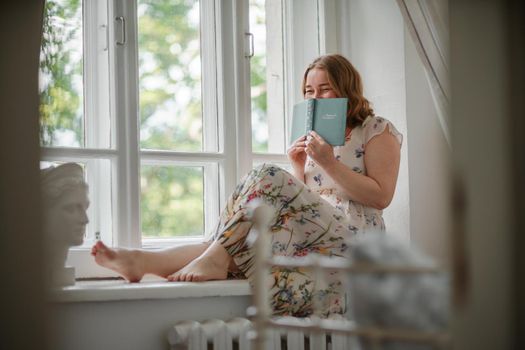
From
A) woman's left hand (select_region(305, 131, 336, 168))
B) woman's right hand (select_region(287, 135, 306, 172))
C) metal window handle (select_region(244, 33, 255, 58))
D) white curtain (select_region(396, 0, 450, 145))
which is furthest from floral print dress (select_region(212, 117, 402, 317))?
metal window handle (select_region(244, 33, 255, 58))

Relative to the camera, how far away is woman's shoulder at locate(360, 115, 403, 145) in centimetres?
195

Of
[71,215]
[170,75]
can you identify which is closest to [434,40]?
[170,75]

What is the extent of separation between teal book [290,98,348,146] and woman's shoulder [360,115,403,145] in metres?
0.13

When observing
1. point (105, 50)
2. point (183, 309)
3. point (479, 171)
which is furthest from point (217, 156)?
point (479, 171)

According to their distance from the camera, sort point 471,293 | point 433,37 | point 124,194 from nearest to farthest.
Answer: point 471,293
point 433,37
point 124,194

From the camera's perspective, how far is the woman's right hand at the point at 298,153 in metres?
1.98

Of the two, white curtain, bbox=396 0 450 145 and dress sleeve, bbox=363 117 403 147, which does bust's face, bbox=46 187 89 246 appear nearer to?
dress sleeve, bbox=363 117 403 147

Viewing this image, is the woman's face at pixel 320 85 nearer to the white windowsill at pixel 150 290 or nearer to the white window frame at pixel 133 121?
the white window frame at pixel 133 121

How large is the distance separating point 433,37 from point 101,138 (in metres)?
1.04

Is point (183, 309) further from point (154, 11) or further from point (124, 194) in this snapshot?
point (154, 11)

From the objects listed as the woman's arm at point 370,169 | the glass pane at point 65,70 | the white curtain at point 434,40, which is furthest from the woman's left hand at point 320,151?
the glass pane at point 65,70

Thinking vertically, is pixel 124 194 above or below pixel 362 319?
above

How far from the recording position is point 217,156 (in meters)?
2.15

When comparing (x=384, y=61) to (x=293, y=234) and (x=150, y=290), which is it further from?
(x=150, y=290)
